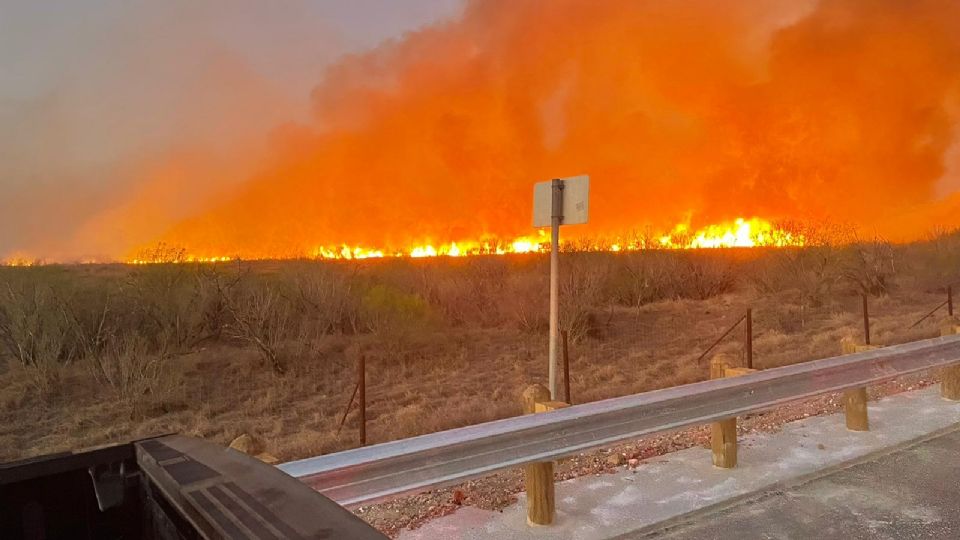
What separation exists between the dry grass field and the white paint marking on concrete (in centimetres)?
353

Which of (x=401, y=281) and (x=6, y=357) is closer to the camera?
(x=6, y=357)

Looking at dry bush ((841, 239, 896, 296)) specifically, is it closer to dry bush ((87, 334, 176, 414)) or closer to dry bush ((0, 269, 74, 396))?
dry bush ((87, 334, 176, 414))

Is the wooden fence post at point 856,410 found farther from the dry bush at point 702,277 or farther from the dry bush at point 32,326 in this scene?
the dry bush at point 702,277

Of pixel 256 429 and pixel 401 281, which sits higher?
pixel 401 281

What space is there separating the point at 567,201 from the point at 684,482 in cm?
280

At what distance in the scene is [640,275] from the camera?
24.9 m

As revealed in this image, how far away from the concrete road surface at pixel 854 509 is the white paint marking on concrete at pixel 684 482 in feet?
0.43

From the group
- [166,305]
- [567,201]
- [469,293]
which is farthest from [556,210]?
[469,293]

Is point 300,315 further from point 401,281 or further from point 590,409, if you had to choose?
point 590,409

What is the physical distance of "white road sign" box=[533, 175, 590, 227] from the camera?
5566mm

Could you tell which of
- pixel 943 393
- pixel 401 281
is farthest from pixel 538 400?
pixel 401 281

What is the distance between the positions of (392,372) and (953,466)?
33.3 feet

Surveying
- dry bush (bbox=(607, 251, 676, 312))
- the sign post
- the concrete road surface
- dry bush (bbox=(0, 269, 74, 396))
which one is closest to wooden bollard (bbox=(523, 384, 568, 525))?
the concrete road surface

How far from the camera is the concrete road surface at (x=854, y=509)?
3.49 metres
